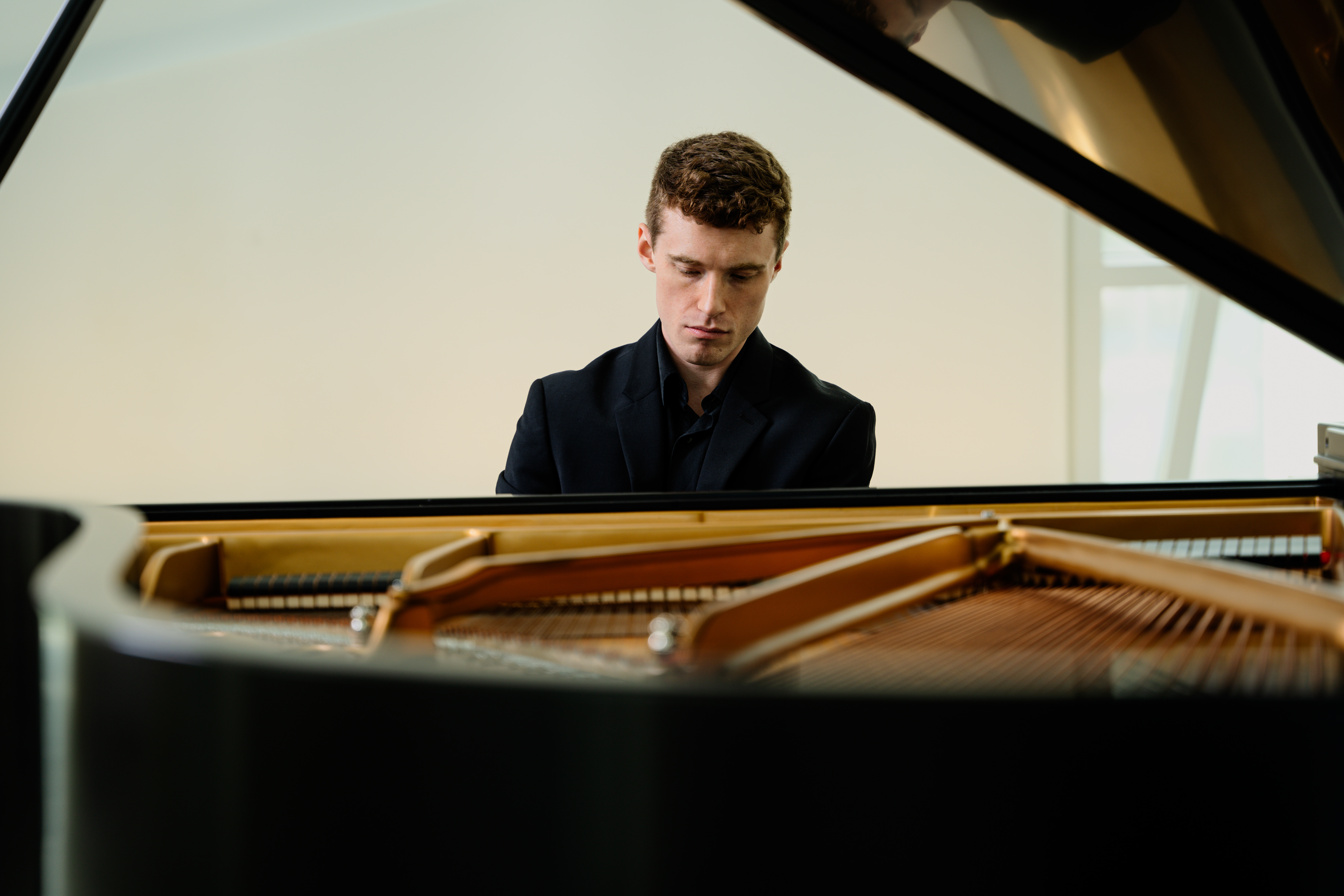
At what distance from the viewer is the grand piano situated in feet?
2.62

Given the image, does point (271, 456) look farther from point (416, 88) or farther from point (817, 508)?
A: point (817, 508)

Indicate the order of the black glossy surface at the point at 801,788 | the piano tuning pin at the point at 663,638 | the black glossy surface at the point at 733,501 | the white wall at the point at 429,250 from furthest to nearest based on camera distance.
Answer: the white wall at the point at 429,250, the black glossy surface at the point at 733,501, the piano tuning pin at the point at 663,638, the black glossy surface at the point at 801,788

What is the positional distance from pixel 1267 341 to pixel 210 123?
21.0 feet

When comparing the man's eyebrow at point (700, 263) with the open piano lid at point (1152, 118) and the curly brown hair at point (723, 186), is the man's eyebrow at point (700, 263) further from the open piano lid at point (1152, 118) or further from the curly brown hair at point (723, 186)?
the open piano lid at point (1152, 118)

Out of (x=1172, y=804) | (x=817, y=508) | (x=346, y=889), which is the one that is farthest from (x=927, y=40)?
(x=346, y=889)

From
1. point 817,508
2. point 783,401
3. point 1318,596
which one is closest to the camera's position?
point 1318,596

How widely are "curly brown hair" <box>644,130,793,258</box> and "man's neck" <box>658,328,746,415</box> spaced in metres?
0.27

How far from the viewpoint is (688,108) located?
18.9 feet

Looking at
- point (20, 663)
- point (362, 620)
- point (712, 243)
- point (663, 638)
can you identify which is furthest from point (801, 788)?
point (712, 243)

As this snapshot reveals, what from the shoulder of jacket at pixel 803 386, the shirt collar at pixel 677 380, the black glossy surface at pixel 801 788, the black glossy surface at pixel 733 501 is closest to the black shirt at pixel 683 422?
the shirt collar at pixel 677 380

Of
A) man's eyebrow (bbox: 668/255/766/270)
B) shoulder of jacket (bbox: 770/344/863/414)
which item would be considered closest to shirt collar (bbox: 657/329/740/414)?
shoulder of jacket (bbox: 770/344/863/414)

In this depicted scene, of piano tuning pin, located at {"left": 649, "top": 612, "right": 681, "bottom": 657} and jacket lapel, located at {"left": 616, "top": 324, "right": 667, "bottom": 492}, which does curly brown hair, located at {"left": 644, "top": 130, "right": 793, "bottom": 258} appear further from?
piano tuning pin, located at {"left": 649, "top": 612, "right": 681, "bottom": 657}

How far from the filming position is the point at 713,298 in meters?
2.22

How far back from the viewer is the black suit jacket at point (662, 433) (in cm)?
236
